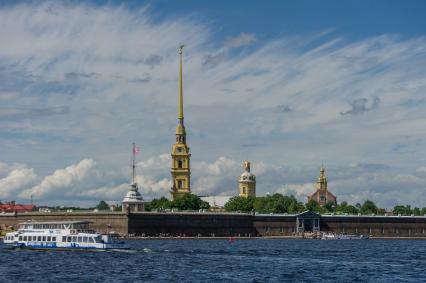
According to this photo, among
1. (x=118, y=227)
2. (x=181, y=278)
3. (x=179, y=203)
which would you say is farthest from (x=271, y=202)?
(x=181, y=278)

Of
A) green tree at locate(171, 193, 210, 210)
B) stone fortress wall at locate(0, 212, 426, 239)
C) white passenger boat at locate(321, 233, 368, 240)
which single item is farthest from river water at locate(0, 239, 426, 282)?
green tree at locate(171, 193, 210, 210)

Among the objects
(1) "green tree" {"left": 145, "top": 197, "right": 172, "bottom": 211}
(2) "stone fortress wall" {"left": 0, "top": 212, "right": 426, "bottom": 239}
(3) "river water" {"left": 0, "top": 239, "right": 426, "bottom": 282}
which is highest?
(1) "green tree" {"left": 145, "top": 197, "right": 172, "bottom": 211}

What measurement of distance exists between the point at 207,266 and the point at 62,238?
87.8 ft

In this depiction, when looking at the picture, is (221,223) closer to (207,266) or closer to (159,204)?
(159,204)

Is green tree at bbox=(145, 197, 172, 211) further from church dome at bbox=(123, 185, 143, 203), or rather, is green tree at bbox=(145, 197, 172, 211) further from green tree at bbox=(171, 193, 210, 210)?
church dome at bbox=(123, 185, 143, 203)

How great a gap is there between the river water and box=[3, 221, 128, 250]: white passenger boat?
1.48m

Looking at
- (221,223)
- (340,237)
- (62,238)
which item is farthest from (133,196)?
(62,238)

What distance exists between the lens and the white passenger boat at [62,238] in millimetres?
102812

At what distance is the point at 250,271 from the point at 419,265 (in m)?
18.8

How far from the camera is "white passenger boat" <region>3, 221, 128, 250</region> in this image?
337 ft

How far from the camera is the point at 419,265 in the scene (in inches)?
3504

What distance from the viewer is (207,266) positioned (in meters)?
83.8

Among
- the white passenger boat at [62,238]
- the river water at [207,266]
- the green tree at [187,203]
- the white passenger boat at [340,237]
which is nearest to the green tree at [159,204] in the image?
the green tree at [187,203]

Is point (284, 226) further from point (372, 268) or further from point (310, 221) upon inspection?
point (372, 268)
